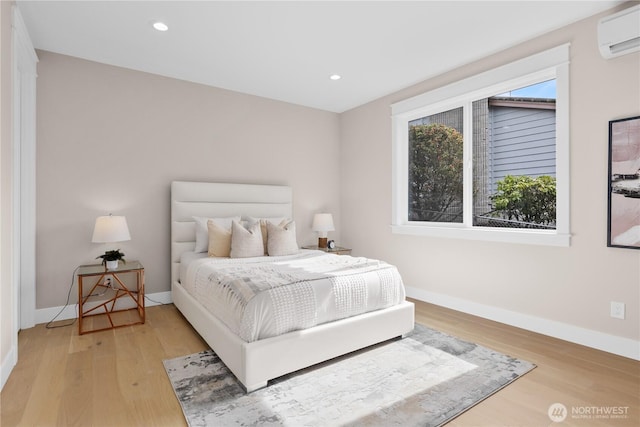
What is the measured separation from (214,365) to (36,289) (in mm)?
2189

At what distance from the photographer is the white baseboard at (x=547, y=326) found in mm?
2574

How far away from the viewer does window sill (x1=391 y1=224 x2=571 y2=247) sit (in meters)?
2.94

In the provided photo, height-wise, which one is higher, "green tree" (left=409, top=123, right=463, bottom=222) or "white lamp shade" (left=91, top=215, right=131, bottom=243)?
"green tree" (left=409, top=123, right=463, bottom=222)

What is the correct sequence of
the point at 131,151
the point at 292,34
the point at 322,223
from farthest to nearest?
the point at 322,223
the point at 131,151
the point at 292,34

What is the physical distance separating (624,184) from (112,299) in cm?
471

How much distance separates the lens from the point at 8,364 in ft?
7.39

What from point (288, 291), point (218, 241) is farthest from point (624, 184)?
point (218, 241)

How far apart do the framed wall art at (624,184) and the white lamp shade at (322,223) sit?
3037mm

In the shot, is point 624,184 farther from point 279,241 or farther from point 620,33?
point 279,241

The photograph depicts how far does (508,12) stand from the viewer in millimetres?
2658

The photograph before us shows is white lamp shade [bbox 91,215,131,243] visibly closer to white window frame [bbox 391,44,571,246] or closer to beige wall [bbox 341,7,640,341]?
white window frame [bbox 391,44,571,246]

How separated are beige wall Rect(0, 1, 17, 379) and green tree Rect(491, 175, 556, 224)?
4.12m

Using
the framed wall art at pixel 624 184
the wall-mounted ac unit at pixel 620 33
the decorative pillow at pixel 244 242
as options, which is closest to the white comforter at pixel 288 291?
the decorative pillow at pixel 244 242

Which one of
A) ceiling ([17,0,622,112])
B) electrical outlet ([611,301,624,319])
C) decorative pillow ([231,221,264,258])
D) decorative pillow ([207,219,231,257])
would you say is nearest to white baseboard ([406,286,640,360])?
electrical outlet ([611,301,624,319])
